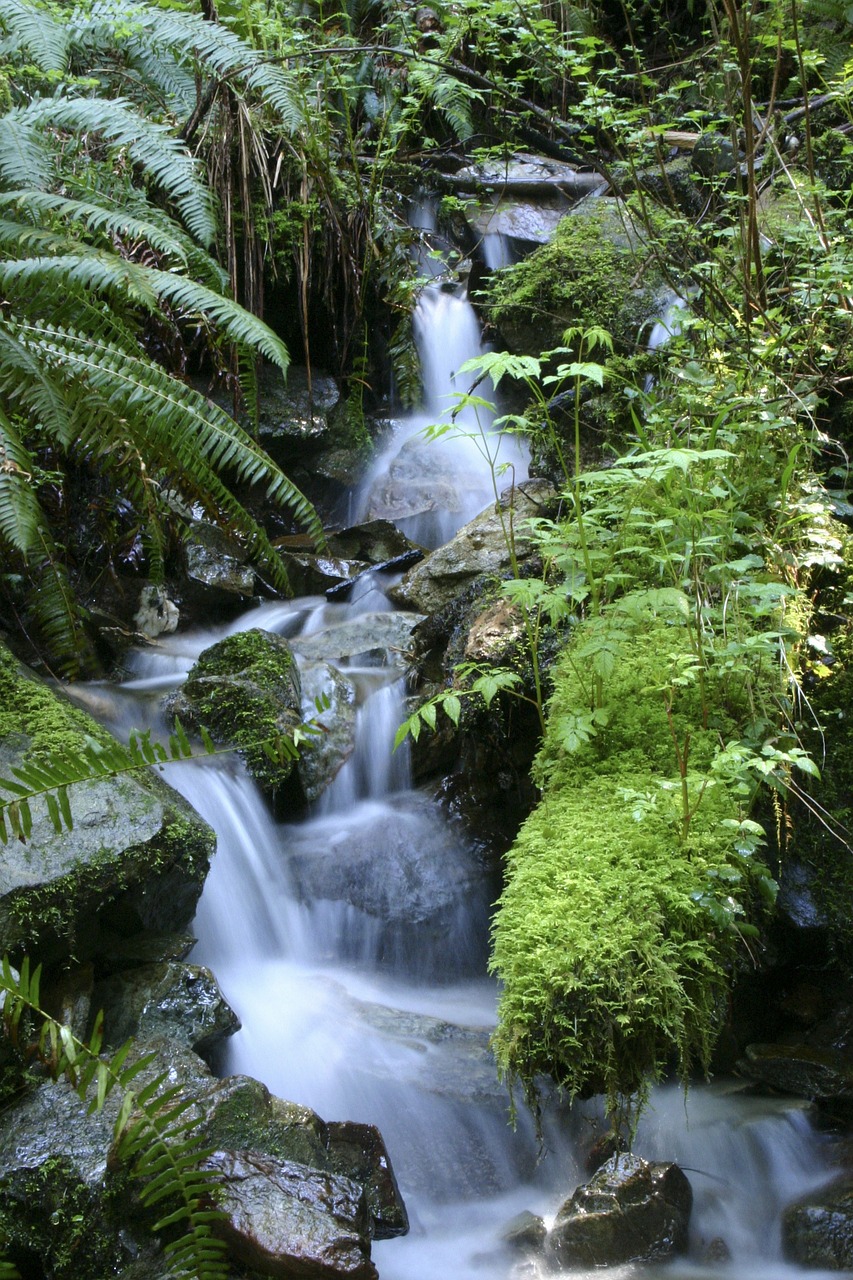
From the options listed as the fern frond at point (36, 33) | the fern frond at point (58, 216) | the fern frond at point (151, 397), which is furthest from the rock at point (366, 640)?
the fern frond at point (36, 33)

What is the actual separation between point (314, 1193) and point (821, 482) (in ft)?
9.87

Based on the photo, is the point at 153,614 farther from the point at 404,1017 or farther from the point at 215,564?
the point at 404,1017

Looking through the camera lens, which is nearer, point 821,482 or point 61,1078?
point 61,1078

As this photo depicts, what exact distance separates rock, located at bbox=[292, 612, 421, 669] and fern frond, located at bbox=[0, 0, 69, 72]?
145 inches

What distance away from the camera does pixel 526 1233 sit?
278 centimetres

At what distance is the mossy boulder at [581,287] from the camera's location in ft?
18.9

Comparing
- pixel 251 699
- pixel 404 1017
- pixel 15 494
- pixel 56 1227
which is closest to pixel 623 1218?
pixel 404 1017

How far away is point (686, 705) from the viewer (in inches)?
114

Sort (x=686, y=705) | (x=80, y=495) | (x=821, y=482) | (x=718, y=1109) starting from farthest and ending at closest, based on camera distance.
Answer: (x=80, y=495) → (x=821, y=482) → (x=718, y=1109) → (x=686, y=705)

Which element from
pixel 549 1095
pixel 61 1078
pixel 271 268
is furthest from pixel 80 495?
pixel 549 1095

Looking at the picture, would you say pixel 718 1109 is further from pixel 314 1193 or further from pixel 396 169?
pixel 396 169

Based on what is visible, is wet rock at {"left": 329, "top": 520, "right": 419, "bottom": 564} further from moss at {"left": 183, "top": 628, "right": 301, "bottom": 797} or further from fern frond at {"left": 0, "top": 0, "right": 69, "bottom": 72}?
fern frond at {"left": 0, "top": 0, "right": 69, "bottom": 72}

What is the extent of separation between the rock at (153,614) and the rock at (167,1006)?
2.86 metres

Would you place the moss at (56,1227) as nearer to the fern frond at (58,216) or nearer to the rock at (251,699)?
the rock at (251,699)
